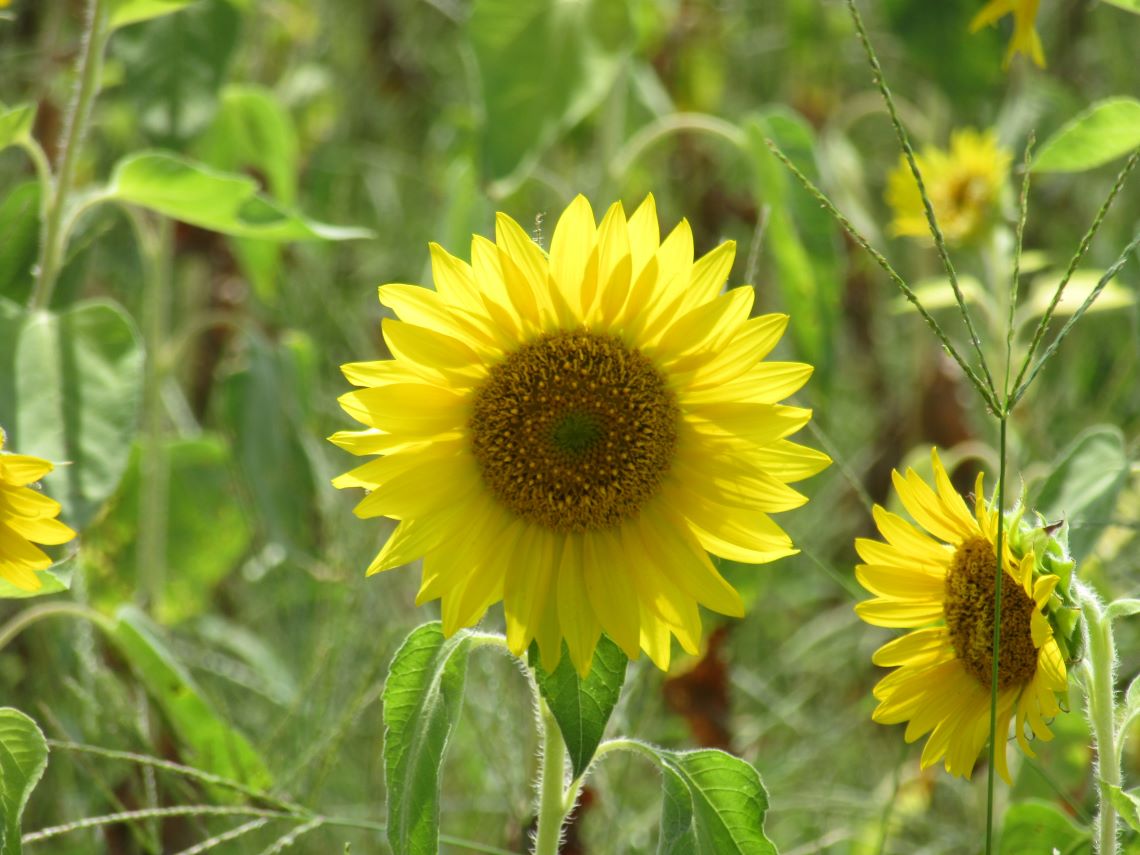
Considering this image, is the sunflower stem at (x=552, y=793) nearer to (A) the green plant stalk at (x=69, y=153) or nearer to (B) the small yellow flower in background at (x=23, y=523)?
(B) the small yellow flower in background at (x=23, y=523)

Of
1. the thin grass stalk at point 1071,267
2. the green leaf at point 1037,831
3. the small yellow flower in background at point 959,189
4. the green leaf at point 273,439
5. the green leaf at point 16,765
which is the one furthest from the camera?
the small yellow flower in background at point 959,189

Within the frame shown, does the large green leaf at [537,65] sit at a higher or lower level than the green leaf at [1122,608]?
higher

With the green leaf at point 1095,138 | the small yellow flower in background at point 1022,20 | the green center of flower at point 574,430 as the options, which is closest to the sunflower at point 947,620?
the green center of flower at point 574,430

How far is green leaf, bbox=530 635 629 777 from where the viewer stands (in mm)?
718

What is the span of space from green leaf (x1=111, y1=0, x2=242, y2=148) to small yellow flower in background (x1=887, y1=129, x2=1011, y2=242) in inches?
26.4

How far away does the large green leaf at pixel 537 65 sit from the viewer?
118cm

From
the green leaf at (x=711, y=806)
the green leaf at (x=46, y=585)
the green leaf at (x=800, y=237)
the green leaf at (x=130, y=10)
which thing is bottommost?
the green leaf at (x=711, y=806)

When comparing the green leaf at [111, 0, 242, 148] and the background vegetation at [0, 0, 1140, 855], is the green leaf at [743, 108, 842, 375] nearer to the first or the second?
the background vegetation at [0, 0, 1140, 855]

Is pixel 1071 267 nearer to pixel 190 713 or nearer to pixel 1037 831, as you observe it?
pixel 1037 831

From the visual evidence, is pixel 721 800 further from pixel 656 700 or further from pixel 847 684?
pixel 847 684

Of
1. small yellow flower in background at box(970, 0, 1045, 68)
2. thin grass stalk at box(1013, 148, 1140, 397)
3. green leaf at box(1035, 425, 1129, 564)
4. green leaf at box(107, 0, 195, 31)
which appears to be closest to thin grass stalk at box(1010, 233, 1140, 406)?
thin grass stalk at box(1013, 148, 1140, 397)

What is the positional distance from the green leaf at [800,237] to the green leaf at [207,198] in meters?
0.39

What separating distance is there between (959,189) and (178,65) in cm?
77

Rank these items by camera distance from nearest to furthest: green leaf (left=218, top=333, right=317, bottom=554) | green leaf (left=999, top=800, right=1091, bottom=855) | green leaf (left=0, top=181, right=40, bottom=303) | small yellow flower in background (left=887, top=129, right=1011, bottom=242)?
green leaf (left=999, top=800, right=1091, bottom=855), green leaf (left=0, top=181, right=40, bottom=303), green leaf (left=218, top=333, right=317, bottom=554), small yellow flower in background (left=887, top=129, right=1011, bottom=242)
